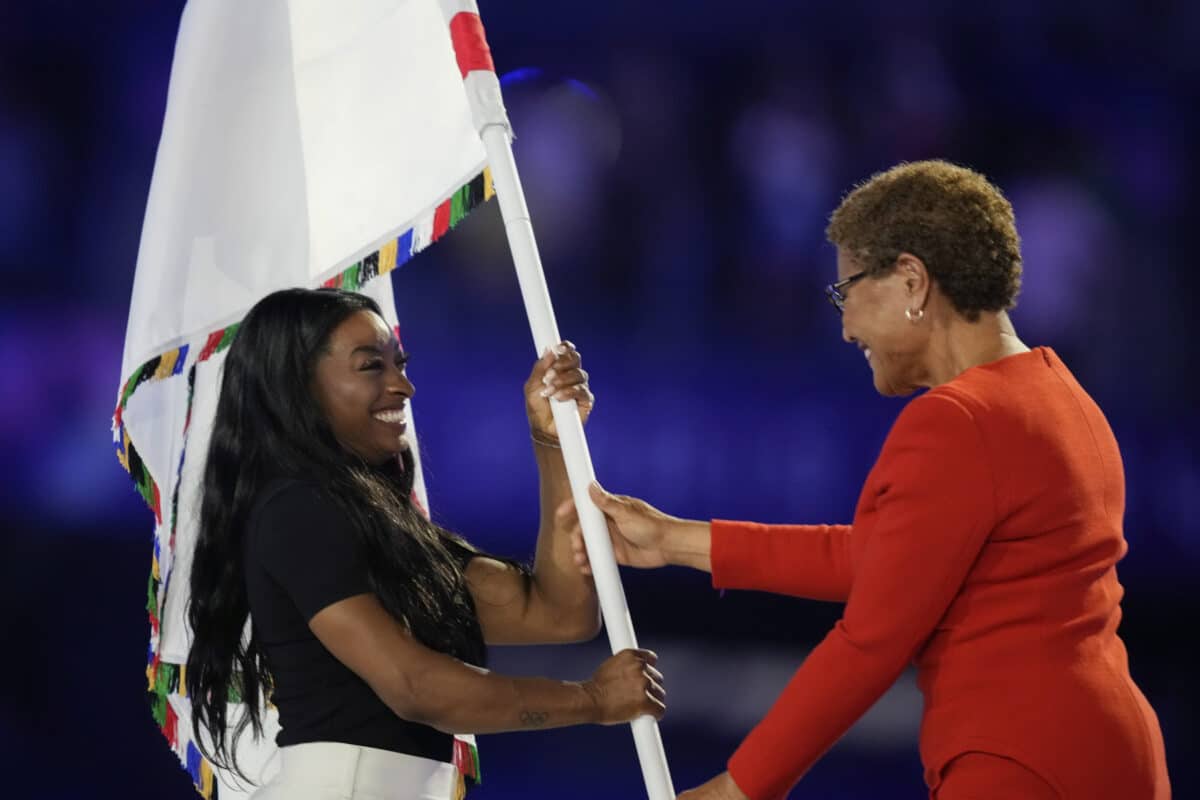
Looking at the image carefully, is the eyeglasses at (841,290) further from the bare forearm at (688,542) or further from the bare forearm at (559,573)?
the bare forearm at (559,573)

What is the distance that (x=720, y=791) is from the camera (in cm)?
145

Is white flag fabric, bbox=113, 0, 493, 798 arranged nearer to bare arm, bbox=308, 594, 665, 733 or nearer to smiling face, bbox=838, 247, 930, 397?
bare arm, bbox=308, 594, 665, 733

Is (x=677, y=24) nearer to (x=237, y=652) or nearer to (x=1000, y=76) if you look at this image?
(x=1000, y=76)

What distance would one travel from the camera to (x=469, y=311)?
511 centimetres

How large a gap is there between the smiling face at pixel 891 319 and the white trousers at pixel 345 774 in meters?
0.78

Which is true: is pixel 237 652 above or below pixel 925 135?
below

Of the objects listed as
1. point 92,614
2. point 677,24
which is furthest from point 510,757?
point 677,24

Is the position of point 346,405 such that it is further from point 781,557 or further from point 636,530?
point 781,557

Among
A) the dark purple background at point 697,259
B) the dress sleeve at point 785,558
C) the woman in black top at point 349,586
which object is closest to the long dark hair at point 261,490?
the woman in black top at point 349,586

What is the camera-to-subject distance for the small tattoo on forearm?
1.60m

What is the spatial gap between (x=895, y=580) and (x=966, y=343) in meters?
0.31

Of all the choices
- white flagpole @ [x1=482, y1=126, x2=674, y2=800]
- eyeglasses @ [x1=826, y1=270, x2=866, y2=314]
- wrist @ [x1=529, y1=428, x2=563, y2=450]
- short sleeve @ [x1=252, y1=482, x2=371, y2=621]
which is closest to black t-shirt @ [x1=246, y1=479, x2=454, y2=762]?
short sleeve @ [x1=252, y1=482, x2=371, y2=621]

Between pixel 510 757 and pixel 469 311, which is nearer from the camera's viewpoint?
pixel 510 757

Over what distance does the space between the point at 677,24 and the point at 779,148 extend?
654 mm
